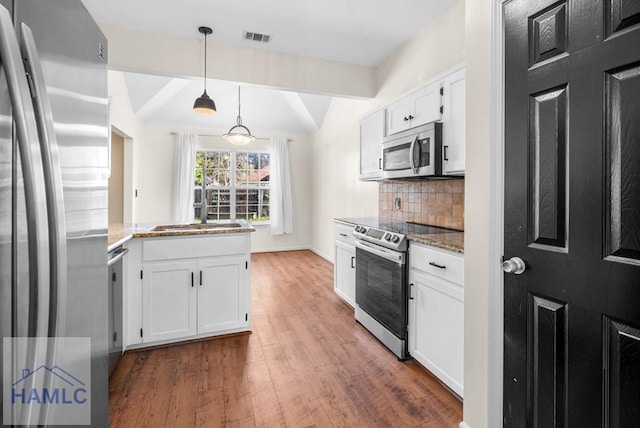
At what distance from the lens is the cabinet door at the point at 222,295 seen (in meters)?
2.63

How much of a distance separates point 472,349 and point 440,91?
1777 mm

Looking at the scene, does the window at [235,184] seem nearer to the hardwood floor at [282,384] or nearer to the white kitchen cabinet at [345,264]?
the white kitchen cabinet at [345,264]

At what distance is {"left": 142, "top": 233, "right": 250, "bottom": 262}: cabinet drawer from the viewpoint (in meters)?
2.48

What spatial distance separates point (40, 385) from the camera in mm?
629

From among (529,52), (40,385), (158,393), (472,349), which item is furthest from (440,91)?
(158,393)

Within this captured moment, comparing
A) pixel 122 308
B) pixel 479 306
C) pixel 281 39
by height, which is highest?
pixel 281 39

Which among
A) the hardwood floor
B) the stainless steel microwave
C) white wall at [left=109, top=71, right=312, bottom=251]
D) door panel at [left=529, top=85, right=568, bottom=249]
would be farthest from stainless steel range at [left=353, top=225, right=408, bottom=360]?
white wall at [left=109, top=71, right=312, bottom=251]

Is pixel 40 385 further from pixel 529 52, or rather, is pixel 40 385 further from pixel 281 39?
pixel 281 39

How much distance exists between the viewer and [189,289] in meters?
2.58

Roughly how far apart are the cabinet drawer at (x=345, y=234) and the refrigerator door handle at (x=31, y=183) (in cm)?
270

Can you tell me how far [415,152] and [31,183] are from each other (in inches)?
93.6

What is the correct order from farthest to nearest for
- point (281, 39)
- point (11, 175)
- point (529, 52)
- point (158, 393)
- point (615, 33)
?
point (281, 39) < point (158, 393) < point (529, 52) < point (615, 33) < point (11, 175)

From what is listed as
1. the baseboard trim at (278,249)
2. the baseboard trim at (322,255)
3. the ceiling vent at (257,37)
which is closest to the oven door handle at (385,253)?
the ceiling vent at (257,37)

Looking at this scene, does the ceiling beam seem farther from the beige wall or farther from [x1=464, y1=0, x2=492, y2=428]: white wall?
the beige wall
